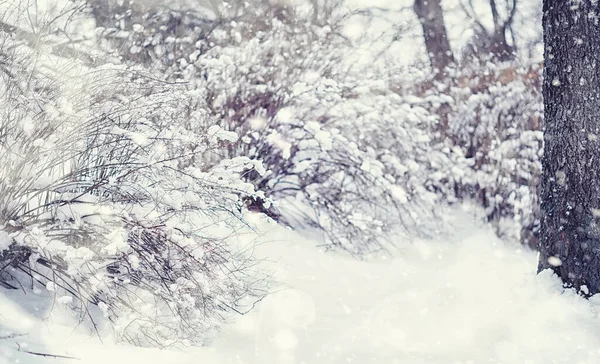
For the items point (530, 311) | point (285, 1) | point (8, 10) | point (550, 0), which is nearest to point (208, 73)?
point (285, 1)

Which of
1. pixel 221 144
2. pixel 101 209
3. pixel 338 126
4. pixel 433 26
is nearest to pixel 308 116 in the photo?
pixel 338 126

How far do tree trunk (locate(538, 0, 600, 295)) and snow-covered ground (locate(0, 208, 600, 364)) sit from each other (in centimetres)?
24

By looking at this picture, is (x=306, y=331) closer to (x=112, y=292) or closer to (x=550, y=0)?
(x=112, y=292)

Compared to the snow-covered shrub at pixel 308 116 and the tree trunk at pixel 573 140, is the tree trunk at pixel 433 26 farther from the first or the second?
the tree trunk at pixel 573 140

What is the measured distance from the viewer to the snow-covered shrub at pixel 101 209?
330cm

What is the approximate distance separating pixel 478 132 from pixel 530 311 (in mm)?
4257

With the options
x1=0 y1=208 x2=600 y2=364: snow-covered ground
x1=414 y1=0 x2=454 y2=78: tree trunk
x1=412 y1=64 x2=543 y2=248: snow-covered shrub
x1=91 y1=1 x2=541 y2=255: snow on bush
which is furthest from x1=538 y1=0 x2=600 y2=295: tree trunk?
x1=414 y1=0 x2=454 y2=78: tree trunk

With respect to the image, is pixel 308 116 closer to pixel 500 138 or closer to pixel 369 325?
pixel 500 138

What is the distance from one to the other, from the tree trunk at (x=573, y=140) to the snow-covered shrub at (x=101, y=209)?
229cm

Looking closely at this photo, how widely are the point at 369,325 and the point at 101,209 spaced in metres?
1.84

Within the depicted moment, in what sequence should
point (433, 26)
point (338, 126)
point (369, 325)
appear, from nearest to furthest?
point (369, 325), point (338, 126), point (433, 26)

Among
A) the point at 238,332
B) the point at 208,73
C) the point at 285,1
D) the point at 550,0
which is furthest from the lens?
the point at 285,1

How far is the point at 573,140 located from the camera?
4398 mm

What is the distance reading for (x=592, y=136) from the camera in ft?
14.2
